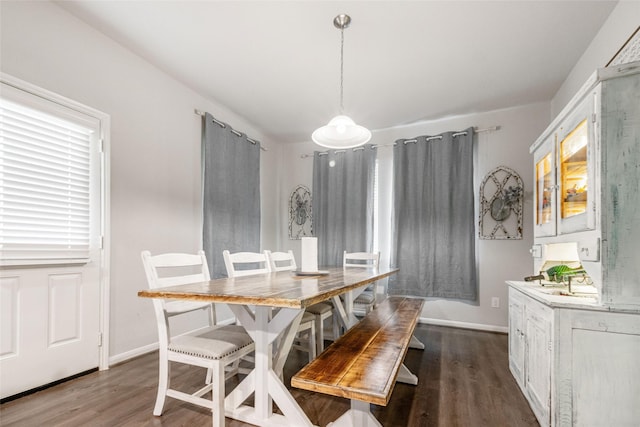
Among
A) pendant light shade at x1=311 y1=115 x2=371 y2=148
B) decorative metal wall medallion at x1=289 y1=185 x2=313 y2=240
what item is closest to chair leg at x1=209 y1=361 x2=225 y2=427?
pendant light shade at x1=311 y1=115 x2=371 y2=148

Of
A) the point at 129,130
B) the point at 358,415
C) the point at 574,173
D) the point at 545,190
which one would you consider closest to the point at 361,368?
the point at 358,415

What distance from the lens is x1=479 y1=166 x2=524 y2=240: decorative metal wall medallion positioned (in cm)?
355

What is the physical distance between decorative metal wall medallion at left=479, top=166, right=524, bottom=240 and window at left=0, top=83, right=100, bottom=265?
4.00 m

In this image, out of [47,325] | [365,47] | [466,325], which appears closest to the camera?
[47,325]

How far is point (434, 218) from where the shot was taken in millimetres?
3891

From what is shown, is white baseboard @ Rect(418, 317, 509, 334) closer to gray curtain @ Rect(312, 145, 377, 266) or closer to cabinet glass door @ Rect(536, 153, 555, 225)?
gray curtain @ Rect(312, 145, 377, 266)

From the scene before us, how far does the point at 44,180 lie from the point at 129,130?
773 mm

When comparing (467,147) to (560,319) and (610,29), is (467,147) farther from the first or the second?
(560,319)

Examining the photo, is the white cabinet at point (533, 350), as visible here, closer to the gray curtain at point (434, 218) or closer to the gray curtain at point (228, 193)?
the gray curtain at point (434, 218)

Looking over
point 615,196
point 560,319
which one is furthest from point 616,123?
point 560,319

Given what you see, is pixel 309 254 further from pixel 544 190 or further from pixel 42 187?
pixel 42 187

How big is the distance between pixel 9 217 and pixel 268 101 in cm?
252

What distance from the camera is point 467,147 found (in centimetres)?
378

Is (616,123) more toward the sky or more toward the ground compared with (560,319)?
more toward the sky
